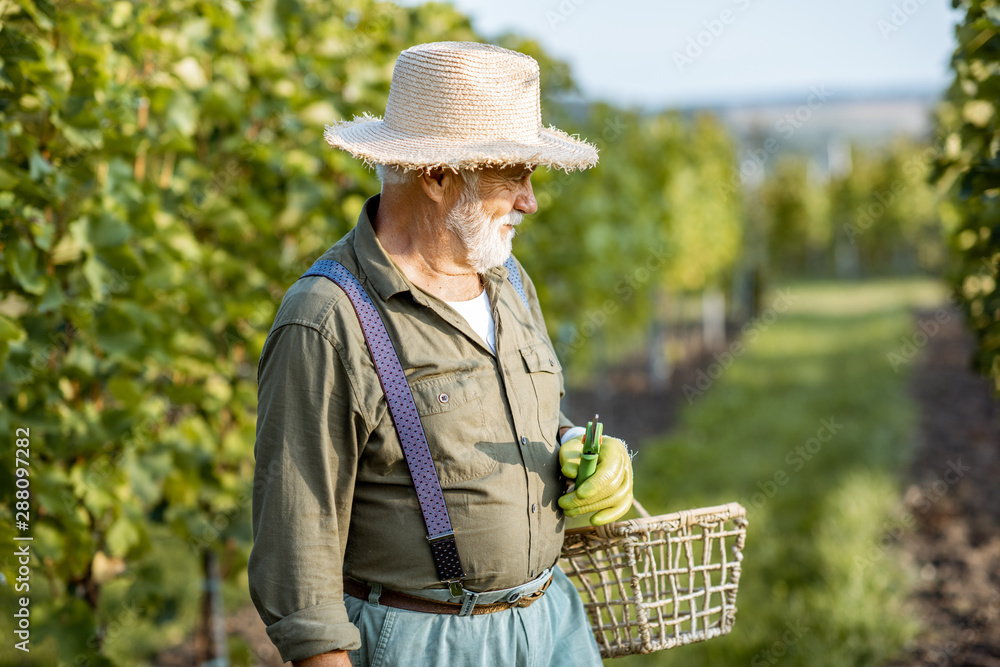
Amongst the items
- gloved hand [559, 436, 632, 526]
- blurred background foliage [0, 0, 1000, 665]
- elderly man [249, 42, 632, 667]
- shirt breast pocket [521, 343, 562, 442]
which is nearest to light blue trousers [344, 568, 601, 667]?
elderly man [249, 42, 632, 667]

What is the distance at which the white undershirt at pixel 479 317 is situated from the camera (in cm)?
192

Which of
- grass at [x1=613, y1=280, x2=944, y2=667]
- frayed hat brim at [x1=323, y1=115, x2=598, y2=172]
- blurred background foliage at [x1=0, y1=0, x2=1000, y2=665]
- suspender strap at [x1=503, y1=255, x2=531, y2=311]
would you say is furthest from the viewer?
grass at [x1=613, y1=280, x2=944, y2=667]

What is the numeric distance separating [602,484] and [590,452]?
8cm

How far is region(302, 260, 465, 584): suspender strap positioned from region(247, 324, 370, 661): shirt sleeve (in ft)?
0.29

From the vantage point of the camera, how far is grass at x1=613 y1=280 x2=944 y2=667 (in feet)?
14.1

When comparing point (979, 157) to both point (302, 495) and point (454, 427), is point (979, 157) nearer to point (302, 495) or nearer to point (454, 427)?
point (454, 427)

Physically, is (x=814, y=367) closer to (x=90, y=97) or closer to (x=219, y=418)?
(x=219, y=418)

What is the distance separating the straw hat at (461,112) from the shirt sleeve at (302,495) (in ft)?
1.61

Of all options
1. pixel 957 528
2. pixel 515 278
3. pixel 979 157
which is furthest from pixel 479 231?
pixel 957 528

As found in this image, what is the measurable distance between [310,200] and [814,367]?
1121 cm

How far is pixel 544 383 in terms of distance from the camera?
201cm

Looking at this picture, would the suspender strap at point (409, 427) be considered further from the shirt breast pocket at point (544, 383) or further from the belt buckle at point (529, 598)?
the shirt breast pocket at point (544, 383)

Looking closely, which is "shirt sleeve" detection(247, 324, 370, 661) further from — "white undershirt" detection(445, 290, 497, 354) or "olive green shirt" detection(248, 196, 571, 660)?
"white undershirt" detection(445, 290, 497, 354)

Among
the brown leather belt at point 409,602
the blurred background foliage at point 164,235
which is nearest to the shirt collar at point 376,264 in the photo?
the brown leather belt at point 409,602
